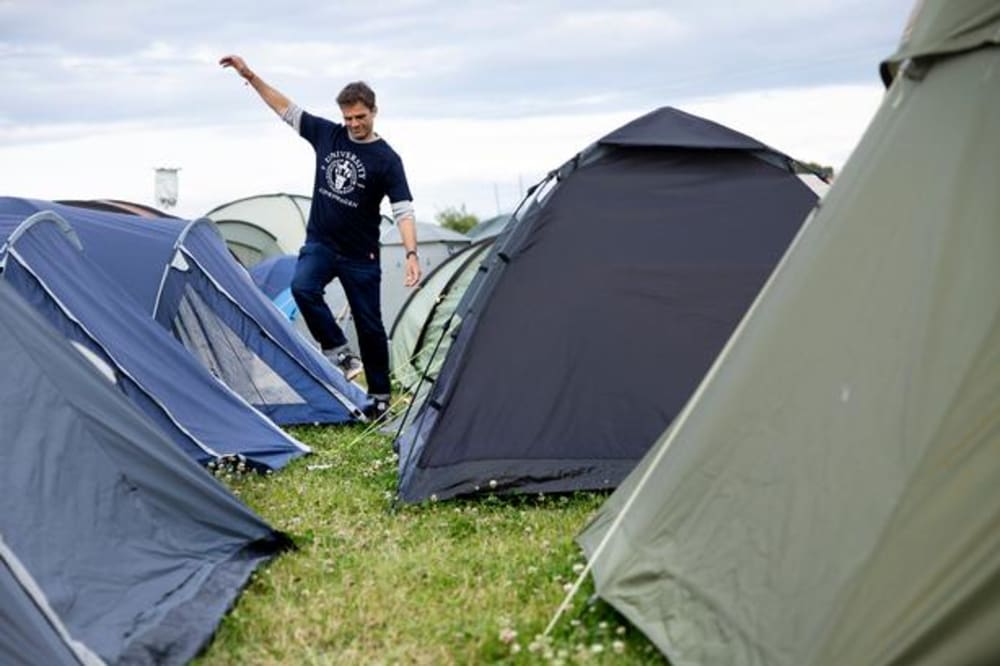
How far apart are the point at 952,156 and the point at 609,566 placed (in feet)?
5.11

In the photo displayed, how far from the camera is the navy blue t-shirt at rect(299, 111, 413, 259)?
7.94m

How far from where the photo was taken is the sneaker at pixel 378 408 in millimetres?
8742

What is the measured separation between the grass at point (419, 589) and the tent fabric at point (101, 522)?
0.14m

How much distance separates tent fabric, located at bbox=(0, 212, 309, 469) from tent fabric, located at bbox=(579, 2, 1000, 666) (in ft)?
10.8

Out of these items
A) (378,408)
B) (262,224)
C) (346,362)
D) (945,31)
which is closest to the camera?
(945,31)

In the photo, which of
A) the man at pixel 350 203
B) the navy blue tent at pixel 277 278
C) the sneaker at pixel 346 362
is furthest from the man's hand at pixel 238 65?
the navy blue tent at pixel 277 278

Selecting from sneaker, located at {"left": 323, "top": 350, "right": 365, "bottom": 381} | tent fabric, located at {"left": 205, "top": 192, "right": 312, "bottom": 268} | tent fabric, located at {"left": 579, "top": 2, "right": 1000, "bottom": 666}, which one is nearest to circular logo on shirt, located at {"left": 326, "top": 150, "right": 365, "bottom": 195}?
sneaker, located at {"left": 323, "top": 350, "right": 365, "bottom": 381}

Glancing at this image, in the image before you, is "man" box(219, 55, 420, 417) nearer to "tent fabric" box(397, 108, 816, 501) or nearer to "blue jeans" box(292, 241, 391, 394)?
"blue jeans" box(292, 241, 391, 394)

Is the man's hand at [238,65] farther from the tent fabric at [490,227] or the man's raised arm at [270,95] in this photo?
the tent fabric at [490,227]

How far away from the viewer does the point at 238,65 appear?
7855 millimetres

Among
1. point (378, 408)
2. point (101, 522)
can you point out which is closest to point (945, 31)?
point (101, 522)

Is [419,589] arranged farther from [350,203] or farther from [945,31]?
[350,203]

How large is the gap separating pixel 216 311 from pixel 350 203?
1.13 meters

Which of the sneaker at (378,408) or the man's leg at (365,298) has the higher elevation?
the man's leg at (365,298)
